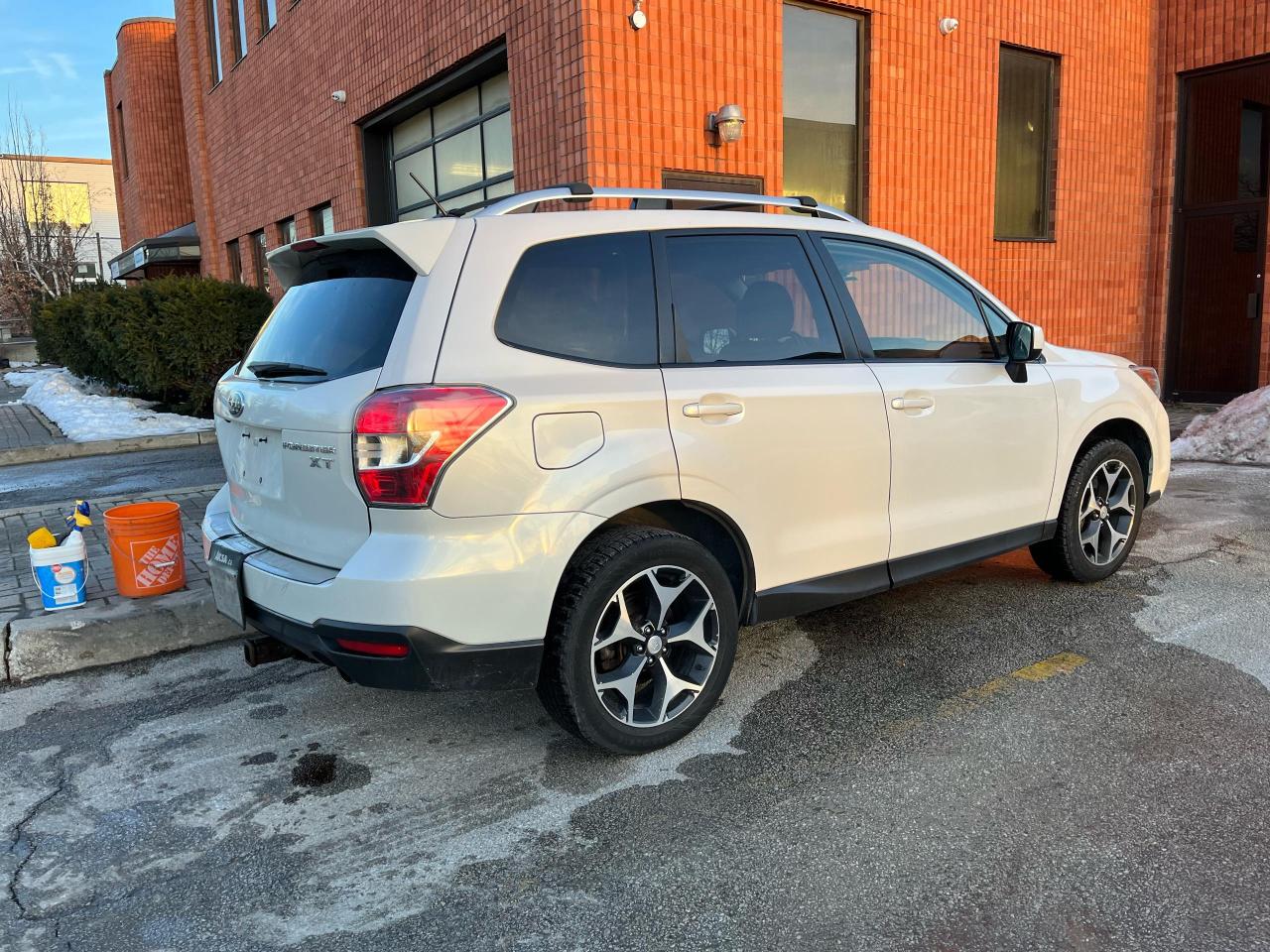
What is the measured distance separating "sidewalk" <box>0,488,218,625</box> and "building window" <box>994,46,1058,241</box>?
8500 millimetres

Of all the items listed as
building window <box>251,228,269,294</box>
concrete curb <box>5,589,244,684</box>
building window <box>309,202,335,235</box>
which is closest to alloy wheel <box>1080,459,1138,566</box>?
concrete curb <box>5,589,244,684</box>

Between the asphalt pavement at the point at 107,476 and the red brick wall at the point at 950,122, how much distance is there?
4.56 metres

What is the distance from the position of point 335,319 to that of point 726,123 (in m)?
5.62

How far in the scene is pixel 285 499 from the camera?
3.16 meters

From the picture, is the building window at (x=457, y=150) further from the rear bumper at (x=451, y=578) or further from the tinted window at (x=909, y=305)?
the rear bumper at (x=451, y=578)

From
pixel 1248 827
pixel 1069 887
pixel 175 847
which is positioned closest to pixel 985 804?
pixel 1069 887

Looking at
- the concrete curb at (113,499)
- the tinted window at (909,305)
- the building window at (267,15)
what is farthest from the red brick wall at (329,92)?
the tinted window at (909,305)

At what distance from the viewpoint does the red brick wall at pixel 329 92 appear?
790 cm

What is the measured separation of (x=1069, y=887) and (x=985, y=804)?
1.40ft

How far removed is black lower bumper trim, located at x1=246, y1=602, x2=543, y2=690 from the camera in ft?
9.14

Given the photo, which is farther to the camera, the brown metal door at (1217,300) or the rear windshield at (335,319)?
the brown metal door at (1217,300)

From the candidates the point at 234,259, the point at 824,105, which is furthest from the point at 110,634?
the point at 234,259

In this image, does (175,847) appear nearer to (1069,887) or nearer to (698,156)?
(1069,887)

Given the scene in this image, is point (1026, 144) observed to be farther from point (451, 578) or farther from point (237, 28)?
point (237, 28)
